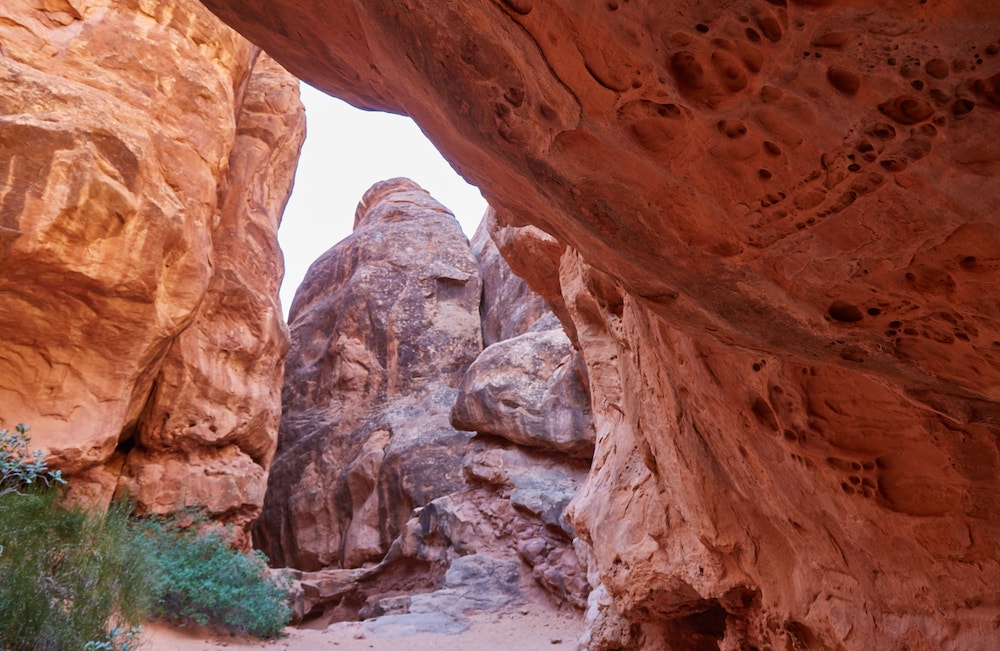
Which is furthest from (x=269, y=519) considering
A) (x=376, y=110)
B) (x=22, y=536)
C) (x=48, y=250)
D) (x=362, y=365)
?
(x=376, y=110)

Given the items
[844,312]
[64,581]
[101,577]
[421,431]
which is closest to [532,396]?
[421,431]

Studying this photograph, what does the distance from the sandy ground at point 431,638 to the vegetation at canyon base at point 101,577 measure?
1.09ft

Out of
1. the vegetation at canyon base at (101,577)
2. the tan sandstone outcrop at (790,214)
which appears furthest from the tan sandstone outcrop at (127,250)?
the tan sandstone outcrop at (790,214)

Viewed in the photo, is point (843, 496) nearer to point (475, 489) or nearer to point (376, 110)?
point (376, 110)

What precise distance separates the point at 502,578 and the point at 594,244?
10.8 metres

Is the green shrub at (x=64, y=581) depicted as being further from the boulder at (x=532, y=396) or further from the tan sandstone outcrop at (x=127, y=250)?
the boulder at (x=532, y=396)

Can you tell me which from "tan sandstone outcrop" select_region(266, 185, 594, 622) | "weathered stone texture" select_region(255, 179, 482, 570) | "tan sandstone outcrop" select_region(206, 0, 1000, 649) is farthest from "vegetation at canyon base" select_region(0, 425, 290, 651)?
"weathered stone texture" select_region(255, 179, 482, 570)

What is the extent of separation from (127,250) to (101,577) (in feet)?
15.5

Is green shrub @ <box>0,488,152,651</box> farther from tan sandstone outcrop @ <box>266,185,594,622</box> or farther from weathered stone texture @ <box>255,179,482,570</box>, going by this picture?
weathered stone texture @ <box>255,179,482,570</box>

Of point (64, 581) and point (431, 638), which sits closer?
point (64, 581)

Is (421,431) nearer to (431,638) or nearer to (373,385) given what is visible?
(373,385)

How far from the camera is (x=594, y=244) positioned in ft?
9.53

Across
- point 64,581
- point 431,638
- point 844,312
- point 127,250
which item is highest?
point 127,250

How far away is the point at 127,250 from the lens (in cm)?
988
